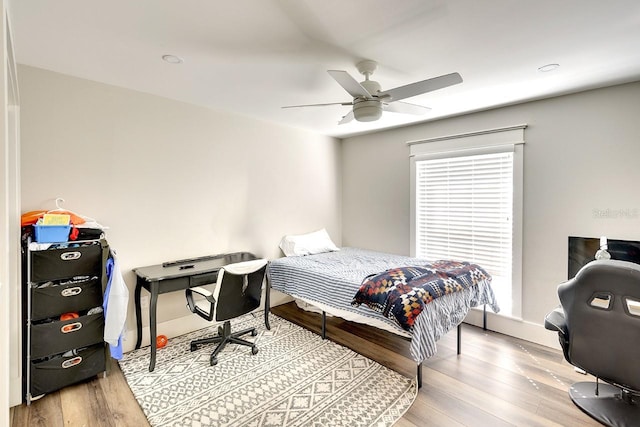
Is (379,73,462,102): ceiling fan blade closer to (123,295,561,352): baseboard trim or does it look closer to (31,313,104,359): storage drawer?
(123,295,561,352): baseboard trim

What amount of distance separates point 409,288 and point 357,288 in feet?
1.60

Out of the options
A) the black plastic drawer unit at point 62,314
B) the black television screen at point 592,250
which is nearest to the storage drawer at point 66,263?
A: the black plastic drawer unit at point 62,314

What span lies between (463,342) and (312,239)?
2240 mm

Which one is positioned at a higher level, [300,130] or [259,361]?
[300,130]

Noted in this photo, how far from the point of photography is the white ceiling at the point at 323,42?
64.7 inches

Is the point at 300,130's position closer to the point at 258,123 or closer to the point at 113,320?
the point at 258,123

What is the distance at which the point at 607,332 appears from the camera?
72.3 inches

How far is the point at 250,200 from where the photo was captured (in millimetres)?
3854

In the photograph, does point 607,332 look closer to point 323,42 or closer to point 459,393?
point 459,393

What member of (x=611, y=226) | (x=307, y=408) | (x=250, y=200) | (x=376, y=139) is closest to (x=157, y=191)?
(x=250, y=200)

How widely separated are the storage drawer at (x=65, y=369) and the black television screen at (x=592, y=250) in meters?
4.27

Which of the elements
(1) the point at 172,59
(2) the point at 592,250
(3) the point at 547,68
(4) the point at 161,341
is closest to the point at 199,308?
(4) the point at 161,341

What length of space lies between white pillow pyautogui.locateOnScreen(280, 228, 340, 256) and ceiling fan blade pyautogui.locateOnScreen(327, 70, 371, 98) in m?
2.36

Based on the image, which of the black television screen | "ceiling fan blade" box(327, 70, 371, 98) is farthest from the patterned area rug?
"ceiling fan blade" box(327, 70, 371, 98)
